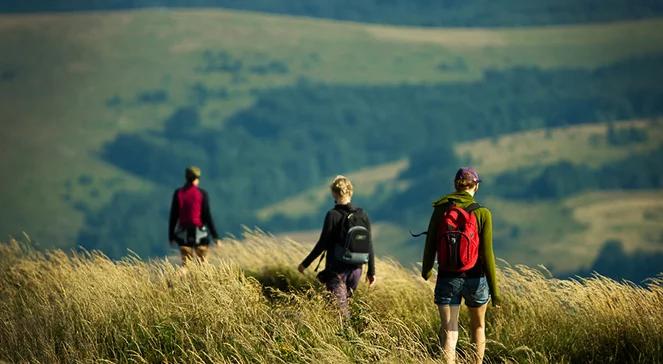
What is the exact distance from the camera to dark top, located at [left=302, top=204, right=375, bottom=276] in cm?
1021

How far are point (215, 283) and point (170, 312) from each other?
2.10 feet

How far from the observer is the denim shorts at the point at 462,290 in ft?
28.0

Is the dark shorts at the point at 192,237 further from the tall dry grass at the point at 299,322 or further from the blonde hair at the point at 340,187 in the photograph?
the blonde hair at the point at 340,187

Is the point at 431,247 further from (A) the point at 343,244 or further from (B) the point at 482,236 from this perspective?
(A) the point at 343,244

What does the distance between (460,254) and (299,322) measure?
1.95 m

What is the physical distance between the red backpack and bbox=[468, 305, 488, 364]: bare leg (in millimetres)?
385

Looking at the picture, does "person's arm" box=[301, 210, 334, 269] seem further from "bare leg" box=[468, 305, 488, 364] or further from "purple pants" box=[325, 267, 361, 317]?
"bare leg" box=[468, 305, 488, 364]

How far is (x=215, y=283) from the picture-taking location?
10688 mm

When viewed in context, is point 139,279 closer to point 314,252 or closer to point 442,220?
point 314,252

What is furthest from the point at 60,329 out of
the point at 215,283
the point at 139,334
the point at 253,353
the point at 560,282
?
the point at 560,282

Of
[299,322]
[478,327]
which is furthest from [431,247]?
[299,322]

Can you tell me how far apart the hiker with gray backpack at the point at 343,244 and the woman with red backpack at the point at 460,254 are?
1.60m

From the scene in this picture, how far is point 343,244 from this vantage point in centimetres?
1024

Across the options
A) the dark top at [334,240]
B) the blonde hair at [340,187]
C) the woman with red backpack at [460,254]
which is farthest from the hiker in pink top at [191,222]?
the woman with red backpack at [460,254]
